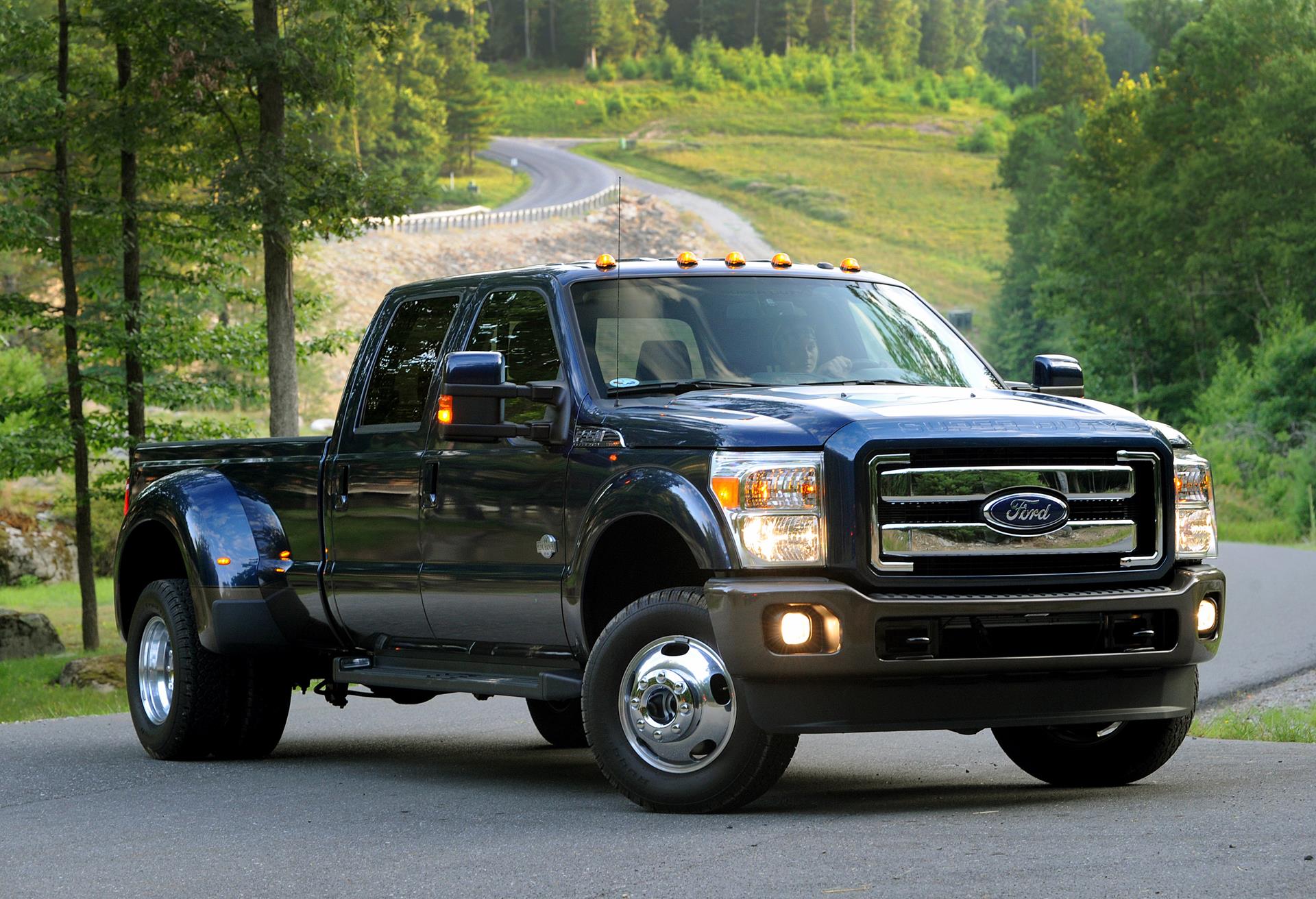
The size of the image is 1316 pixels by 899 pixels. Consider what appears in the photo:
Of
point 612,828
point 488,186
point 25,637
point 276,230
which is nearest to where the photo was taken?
point 612,828

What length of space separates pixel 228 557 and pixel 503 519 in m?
2.11

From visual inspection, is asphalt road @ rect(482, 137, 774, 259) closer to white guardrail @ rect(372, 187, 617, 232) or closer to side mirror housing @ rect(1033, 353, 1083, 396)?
white guardrail @ rect(372, 187, 617, 232)

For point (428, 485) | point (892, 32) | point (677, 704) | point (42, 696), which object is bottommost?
point (42, 696)

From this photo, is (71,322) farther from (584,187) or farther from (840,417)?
(584,187)

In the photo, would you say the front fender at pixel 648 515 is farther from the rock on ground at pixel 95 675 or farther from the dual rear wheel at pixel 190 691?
the rock on ground at pixel 95 675

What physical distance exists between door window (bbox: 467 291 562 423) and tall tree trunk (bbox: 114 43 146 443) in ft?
54.7

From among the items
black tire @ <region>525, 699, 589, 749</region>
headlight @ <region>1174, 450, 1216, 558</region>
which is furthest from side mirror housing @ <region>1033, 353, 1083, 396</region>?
black tire @ <region>525, 699, 589, 749</region>

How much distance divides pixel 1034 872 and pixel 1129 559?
1.81 metres

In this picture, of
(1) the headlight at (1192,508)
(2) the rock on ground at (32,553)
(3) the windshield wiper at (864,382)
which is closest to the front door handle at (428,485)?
(3) the windshield wiper at (864,382)

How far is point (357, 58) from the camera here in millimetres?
22562

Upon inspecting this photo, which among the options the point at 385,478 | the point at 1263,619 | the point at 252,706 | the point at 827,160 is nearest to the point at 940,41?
the point at 827,160

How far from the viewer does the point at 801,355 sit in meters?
8.09

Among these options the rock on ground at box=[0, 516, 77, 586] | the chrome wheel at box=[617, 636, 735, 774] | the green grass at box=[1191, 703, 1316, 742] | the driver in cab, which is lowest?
the rock on ground at box=[0, 516, 77, 586]

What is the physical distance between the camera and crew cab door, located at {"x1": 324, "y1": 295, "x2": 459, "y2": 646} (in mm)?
8562
